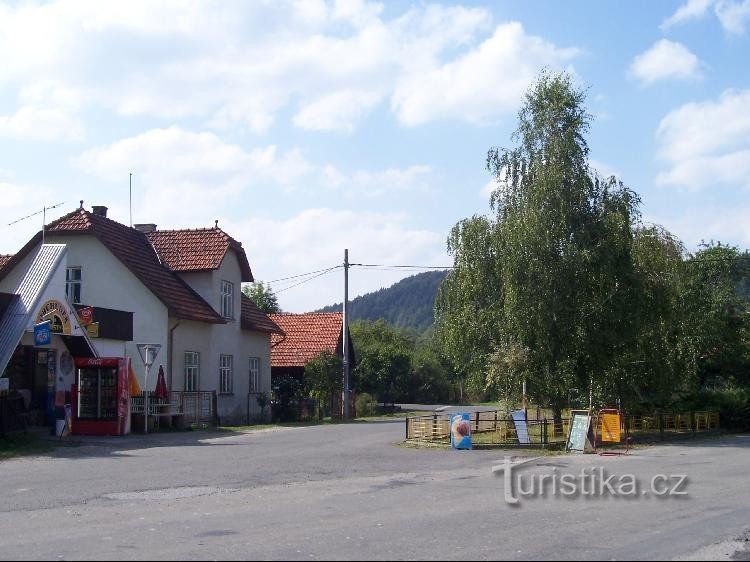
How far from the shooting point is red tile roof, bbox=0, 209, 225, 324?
32.9 meters

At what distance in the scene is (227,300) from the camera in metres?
39.1

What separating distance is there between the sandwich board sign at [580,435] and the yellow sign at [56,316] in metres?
14.9

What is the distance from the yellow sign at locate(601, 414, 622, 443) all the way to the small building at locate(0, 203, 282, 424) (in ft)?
51.3

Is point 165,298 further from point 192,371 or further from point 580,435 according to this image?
point 580,435

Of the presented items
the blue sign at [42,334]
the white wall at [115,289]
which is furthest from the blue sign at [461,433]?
the white wall at [115,289]

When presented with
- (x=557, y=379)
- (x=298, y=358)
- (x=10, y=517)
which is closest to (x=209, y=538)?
(x=10, y=517)

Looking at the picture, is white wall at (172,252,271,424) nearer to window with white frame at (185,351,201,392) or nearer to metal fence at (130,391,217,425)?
window with white frame at (185,351,201,392)

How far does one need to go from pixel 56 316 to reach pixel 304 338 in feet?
81.9

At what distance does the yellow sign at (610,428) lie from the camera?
2514 centimetres

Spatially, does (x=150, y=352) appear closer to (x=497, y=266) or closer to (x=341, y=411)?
(x=497, y=266)

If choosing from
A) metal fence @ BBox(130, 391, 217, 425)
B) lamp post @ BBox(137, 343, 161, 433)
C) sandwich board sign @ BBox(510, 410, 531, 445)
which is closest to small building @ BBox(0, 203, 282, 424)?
metal fence @ BBox(130, 391, 217, 425)

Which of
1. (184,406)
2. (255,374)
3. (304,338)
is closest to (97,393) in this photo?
(184,406)

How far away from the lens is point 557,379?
2731cm

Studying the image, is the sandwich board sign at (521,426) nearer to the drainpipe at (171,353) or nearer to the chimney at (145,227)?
the drainpipe at (171,353)
